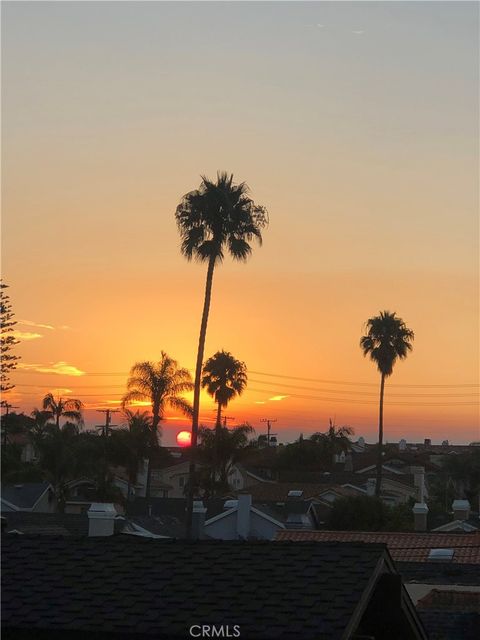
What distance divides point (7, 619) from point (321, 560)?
3.98 metres

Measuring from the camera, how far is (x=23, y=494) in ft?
223

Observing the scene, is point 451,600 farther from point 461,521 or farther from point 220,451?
point 220,451

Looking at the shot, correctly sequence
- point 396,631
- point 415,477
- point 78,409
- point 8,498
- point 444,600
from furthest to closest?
point 78,409 < point 415,477 < point 8,498 < point 444,600 < point 396,631

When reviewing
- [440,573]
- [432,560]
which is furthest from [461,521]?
[440,573]

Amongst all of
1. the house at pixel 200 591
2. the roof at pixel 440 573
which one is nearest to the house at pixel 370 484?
the roof at pixel 440 573

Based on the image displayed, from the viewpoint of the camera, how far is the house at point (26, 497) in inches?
2584

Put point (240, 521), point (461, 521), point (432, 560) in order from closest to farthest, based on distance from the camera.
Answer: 1. point (432, 560)
2. point (461, 521)
3. point (240, 521)

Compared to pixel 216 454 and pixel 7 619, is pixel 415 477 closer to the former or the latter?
pixel 216 454

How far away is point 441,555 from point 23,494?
40.2m

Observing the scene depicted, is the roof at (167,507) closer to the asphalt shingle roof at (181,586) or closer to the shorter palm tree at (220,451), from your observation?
the shorter palm tree at (220,451)

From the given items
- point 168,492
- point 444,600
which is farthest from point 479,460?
point 444,600

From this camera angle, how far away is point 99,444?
81938 mm

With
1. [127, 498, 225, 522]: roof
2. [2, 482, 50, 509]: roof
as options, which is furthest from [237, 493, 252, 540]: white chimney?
[2, 482, 50, 509]: roof

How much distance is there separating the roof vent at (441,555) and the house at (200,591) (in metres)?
21.6
